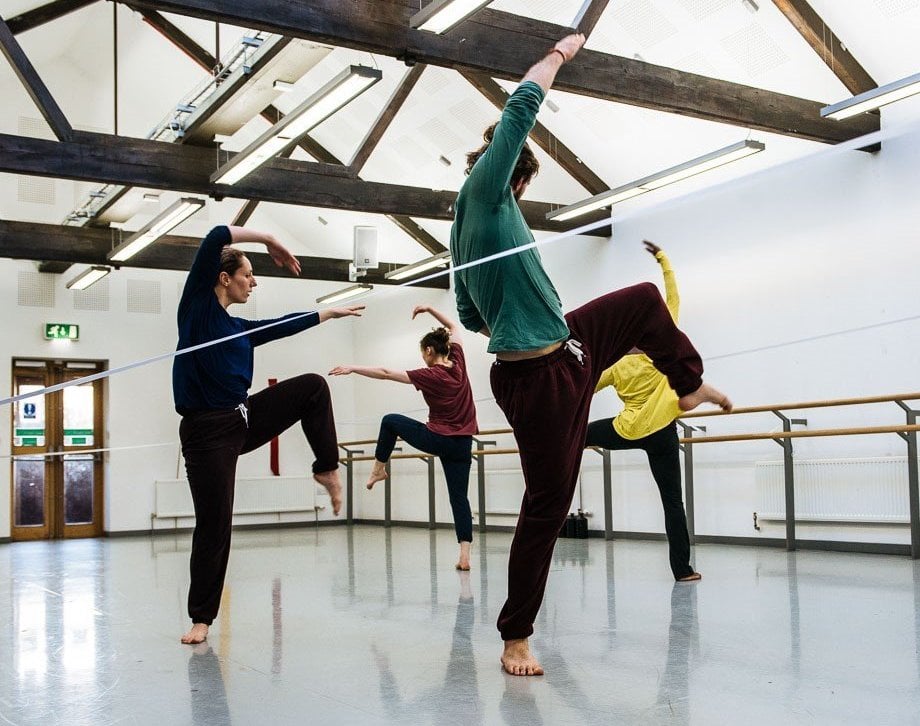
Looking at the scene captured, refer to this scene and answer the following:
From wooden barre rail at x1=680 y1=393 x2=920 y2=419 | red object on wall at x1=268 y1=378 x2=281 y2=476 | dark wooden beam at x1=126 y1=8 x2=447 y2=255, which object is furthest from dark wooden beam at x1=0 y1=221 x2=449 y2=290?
wooden barre rail at x1=680 y1=393 x2=920 y2=419

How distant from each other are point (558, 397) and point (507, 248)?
47cm

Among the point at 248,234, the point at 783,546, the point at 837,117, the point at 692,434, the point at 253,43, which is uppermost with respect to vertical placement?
the point at 253,43

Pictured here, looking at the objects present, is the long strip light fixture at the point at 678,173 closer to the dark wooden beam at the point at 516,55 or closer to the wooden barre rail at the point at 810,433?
the dark wooden beam at the point at 516,55

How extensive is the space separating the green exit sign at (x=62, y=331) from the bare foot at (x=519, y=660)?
11152mm

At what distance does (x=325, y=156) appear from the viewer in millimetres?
11734

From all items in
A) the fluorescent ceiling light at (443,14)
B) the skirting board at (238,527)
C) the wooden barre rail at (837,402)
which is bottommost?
the skirting board at (238,527)

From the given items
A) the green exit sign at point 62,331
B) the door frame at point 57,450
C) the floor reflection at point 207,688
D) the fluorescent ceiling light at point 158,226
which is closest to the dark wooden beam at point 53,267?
the green exit sign at point 62,331

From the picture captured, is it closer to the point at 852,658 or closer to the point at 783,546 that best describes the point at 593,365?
the point at 852,658

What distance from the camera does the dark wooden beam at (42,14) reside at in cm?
1010

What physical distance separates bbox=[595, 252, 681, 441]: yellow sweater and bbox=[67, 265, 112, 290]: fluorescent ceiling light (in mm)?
7805

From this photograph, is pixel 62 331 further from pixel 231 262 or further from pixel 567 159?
pixel 231 262

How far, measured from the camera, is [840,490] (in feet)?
24.5

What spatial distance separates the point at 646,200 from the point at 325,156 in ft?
13.6

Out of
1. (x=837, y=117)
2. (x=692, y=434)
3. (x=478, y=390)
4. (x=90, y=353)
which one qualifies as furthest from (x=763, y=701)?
(x=90, y=353)
